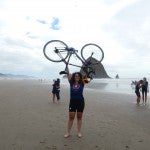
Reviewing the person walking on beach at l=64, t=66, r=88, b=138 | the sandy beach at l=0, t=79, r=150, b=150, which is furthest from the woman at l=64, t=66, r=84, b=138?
the sandy beach at l=0, t=79, r=150, b=150

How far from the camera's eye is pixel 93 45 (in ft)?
39.4

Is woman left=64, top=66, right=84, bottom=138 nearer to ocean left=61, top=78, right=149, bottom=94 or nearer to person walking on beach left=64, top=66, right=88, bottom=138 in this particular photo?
person walking on beach left=64, top=66, right=88, bottom=138

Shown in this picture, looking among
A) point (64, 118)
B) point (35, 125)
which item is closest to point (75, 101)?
point (35, 125)

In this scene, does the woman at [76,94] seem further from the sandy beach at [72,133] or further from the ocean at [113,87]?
the ocean at [113,87]

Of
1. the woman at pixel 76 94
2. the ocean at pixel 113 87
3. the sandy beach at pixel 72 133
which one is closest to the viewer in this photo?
the sandy beach at pixel 72 133

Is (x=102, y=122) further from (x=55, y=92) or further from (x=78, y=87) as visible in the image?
(x=55, y=92)

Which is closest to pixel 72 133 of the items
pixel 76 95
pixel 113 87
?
pixel 76 95

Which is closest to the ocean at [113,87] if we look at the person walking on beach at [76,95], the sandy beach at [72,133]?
the sandy beach at [72,133]

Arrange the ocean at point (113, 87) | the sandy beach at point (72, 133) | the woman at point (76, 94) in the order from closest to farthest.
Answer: the sandy beach at point (72, 133)
the woman at point (76, 94)
the ocean at point (113, 87)

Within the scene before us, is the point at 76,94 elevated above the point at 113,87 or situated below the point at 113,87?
above

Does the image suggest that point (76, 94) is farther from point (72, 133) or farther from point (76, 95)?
point (72, 133)

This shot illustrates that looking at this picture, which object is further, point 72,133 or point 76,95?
point 72,133

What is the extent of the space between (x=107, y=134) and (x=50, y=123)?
2.49 meters

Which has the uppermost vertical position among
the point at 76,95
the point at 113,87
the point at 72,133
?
the point at 76,95
